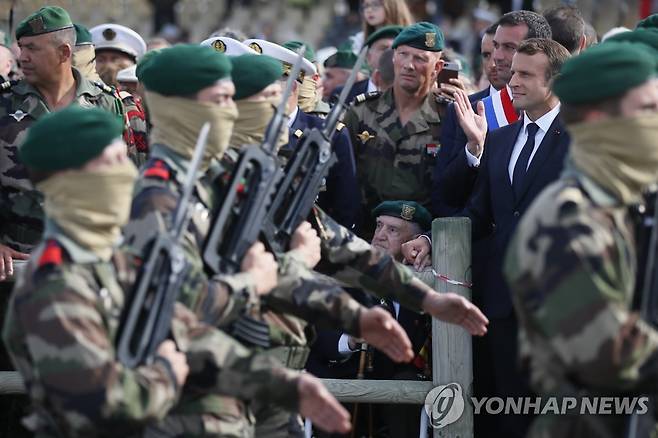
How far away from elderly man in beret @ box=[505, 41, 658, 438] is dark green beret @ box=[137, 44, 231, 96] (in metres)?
1.31

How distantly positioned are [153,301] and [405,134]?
3704 millimetres

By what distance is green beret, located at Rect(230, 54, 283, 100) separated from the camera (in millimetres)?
5441

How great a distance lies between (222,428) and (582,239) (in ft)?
5.10

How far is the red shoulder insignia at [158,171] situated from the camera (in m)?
4.71

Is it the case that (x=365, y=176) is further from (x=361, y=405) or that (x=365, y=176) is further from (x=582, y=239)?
(x=582, y=239)

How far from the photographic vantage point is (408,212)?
7.14m

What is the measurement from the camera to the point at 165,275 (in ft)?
14.0

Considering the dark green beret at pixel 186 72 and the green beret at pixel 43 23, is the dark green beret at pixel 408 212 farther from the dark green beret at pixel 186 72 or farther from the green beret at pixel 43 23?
the dark green beret at pixel 186 72

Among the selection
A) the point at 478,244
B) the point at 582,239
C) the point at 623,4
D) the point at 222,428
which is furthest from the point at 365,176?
the point at 623,4

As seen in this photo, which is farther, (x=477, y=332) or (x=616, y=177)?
(x=477, y=332)

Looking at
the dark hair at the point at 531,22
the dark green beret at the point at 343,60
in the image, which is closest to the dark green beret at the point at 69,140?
the dark hair at the point at 531,22

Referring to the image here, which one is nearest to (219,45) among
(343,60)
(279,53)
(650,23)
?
(279,53)

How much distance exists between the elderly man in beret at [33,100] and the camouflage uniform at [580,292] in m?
3.53

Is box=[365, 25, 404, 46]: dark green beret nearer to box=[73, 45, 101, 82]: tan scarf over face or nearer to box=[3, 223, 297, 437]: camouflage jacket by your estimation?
box=[73, 45, 101, 82]: tan scarf over face
